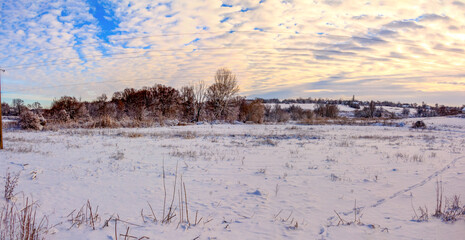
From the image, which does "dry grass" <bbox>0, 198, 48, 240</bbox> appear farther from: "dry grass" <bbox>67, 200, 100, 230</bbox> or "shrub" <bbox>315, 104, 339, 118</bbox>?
"shrub" <bbox>315, 104, 339, 118</bbox>

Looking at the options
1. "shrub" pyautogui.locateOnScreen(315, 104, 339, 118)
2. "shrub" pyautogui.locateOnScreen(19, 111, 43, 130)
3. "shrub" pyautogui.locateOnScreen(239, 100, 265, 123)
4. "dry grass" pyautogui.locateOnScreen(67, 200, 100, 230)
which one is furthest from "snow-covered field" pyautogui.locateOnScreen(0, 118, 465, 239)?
"shrub" pyautogui.locateOnScreen(315, 104, 339, 118)

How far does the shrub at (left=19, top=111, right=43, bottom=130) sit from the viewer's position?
74.0 ft

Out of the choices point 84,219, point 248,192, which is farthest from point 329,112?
point 84,219

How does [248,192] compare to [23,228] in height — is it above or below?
below

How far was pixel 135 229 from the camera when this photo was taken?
152 inches

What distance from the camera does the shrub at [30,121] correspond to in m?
22.6

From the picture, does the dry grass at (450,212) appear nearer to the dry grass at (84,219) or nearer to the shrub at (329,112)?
the dry grass at (84,219)

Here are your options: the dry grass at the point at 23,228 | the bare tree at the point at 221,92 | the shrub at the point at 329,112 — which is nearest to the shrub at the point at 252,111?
the bare tree at the point at 221,92

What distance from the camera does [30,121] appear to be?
22641mm

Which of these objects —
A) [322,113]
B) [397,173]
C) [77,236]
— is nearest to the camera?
[77,236]

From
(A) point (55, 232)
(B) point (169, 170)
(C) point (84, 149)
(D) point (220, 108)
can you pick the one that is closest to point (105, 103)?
(D) point (220, 108)

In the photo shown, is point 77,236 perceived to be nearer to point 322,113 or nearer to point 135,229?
point 135,229

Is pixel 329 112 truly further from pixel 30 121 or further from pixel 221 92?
pixel 30 121

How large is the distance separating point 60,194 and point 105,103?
164 ft
